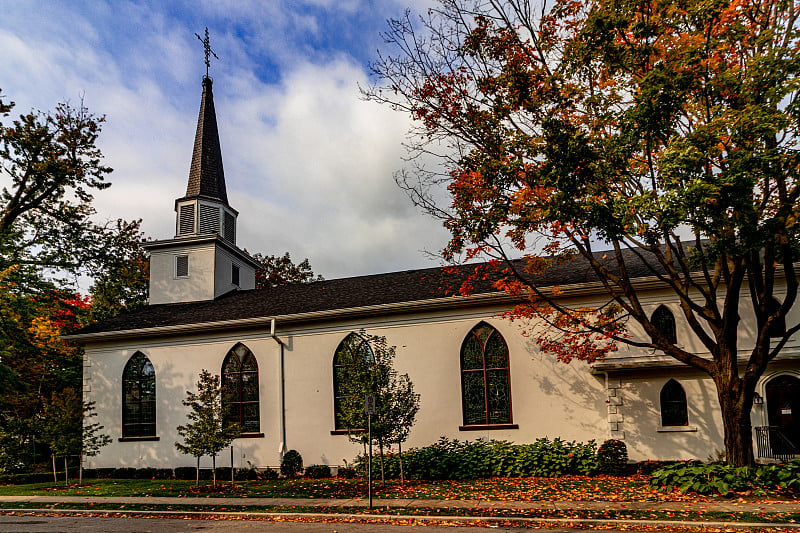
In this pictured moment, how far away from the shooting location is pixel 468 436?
18.3 metres

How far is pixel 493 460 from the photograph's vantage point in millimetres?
16953

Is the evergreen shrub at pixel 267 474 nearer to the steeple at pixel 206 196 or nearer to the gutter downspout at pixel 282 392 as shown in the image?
the gutter downspout at pixel 282 392

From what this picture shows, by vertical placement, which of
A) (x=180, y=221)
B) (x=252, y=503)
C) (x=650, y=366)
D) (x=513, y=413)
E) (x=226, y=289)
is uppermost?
(x=180, y=221)

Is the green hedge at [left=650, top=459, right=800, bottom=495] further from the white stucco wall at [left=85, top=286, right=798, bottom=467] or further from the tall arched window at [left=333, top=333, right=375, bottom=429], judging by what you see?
the tall arched window at [left=333, top=333, right=375, bottom=429]

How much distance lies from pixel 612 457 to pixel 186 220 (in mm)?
19884

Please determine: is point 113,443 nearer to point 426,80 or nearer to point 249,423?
point 249,423

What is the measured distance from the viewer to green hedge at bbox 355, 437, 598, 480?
54.0ft

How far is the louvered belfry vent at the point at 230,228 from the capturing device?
2741 centimetres

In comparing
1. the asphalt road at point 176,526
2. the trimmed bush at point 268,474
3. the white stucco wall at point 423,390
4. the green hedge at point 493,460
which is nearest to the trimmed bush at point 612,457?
the green hedge at point 493,460

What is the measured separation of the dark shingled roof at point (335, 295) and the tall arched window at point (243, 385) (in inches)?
56.9

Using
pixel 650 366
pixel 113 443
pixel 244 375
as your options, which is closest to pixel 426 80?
pixel 650 366

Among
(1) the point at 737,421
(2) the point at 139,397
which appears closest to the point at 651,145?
(1) the point at 737,421

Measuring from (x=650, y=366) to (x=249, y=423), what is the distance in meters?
13.4

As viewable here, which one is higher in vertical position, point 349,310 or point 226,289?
point 226,289
